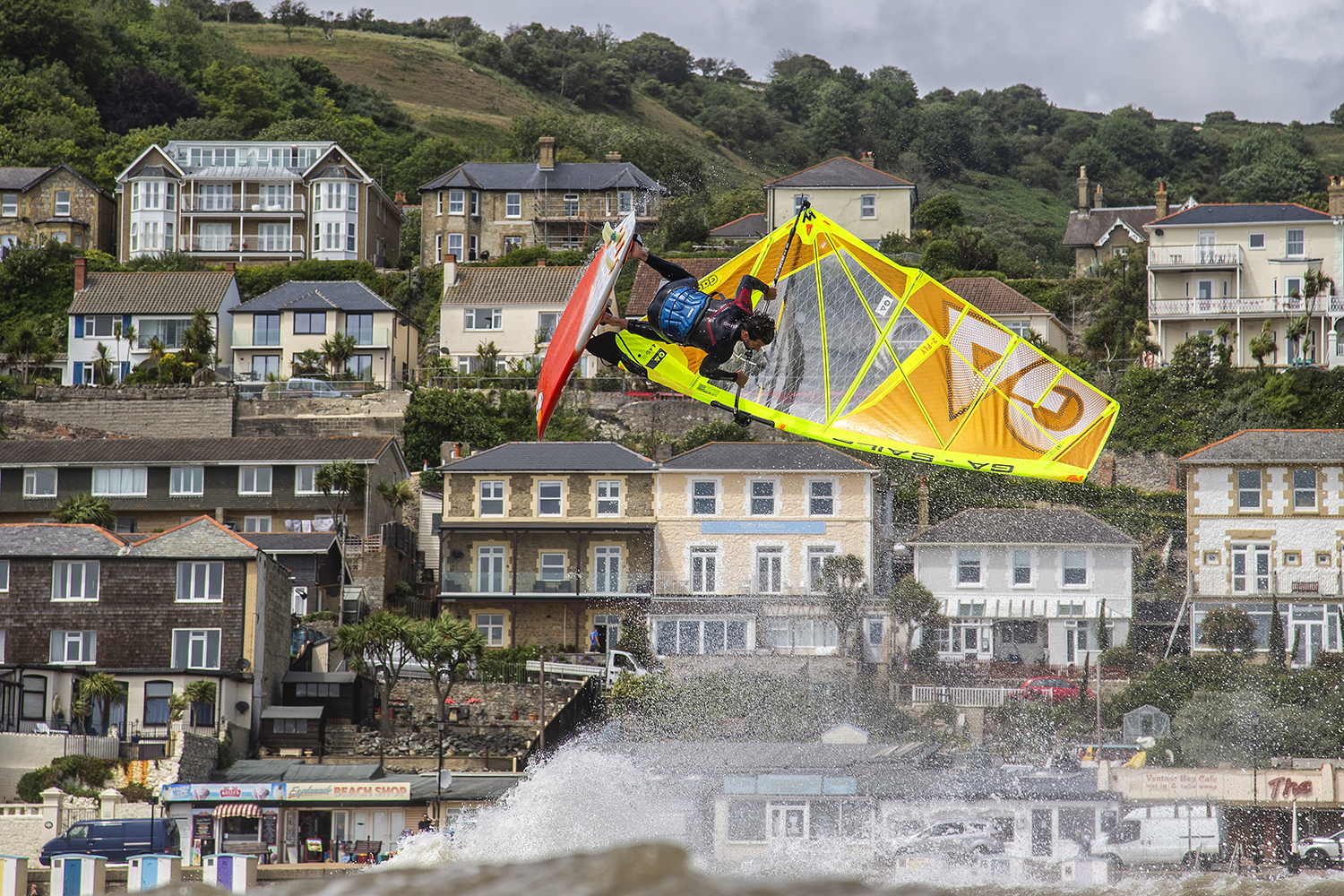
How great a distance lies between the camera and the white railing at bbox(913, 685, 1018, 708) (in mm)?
44344

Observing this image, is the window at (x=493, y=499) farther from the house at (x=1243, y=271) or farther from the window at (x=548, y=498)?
the house at (x=1243, y=271)

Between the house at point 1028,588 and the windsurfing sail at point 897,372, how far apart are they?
33141 millimetres

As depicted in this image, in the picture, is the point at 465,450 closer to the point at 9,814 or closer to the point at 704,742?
the point at 704,742

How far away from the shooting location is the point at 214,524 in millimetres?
44875

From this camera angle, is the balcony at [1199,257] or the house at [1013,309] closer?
the balcony at [1199,257]

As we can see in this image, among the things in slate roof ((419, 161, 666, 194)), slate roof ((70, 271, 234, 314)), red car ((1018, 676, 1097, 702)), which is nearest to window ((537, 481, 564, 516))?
red car ((1018, 676, 1097, 702))

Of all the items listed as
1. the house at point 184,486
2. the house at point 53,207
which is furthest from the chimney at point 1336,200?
the house at point 53,207

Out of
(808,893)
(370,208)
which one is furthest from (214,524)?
(370,208)

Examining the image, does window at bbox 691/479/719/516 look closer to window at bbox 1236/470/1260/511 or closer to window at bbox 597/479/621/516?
window at bbox 597/479/621/516

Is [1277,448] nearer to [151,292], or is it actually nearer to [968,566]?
[968,566]

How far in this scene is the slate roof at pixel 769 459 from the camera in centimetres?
5228

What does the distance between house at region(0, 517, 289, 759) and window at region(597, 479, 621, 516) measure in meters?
12.1

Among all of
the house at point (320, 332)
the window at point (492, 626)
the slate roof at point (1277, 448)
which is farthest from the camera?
the house at point (320, 332)

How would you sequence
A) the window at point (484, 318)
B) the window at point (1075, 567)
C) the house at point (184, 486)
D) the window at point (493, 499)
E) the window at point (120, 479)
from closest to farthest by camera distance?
the window at point (1075, 567) < the window at point (493, 499) < the house at point (184, 486) < the window at point (120, 479) < the window at point (484, 318)
